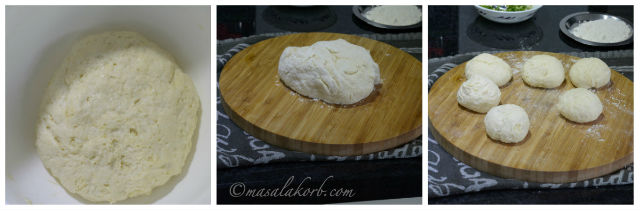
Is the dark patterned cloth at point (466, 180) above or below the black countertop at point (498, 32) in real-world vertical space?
below

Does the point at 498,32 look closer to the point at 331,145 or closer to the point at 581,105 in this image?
the point at 581,105

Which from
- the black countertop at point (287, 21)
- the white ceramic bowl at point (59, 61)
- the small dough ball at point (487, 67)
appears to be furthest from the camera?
the small dough ball at point (487, 67)

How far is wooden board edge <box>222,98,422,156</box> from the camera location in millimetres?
1752

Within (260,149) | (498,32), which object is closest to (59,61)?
(260,149)

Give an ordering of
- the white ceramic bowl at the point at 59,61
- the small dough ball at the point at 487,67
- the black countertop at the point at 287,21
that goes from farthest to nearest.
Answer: the small dough ball at the point at 487,67 → the black countertop at the point at 287,21 → the white ceramic bowl at the point at 59,61

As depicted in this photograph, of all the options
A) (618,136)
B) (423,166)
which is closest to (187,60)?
(423,166)

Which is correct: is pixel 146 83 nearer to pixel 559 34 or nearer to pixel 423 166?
pixel 423 166

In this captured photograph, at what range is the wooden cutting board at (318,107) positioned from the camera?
5.79 feet

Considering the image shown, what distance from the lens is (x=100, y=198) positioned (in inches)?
69.4

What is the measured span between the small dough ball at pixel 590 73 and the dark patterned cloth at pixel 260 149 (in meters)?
0.52

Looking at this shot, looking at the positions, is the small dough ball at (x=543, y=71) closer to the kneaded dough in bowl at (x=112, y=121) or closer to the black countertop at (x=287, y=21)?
the black countertop at (x=287, y=21)

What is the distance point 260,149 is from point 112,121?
1.39 feet

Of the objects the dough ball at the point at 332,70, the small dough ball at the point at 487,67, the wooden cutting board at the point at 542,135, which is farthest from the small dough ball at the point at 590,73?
the dough ball at the point at 332,70

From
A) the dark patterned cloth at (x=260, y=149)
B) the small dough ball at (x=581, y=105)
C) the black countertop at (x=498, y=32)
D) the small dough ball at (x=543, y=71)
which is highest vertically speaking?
the black countertop at (x=498, y=32)
